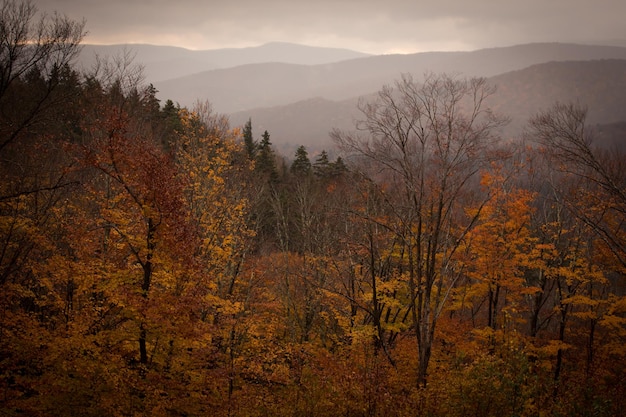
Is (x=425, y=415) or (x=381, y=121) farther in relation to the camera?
(x=381, y=121)

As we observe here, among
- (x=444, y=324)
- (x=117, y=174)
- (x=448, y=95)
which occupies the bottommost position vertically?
(x=444, y=324)

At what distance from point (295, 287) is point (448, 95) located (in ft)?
53.5

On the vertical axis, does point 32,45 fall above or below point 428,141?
above

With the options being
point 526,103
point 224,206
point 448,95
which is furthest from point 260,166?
point 526,103

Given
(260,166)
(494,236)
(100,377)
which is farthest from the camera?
(260,166)

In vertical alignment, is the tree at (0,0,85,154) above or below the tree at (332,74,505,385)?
above

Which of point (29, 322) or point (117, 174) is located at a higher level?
point (117, 174)

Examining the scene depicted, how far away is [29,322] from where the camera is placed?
37.5ft

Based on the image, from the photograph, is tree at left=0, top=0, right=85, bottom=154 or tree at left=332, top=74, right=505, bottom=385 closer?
tree at left=0, top=0, right=85, bottom=154

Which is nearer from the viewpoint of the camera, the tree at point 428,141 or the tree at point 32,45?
the tree at point 32,45

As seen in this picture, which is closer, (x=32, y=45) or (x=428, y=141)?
(x=32, y=45)

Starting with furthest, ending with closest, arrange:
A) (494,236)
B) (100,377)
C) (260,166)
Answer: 1. (260,166)
2. (494,236)
3. (100,377)

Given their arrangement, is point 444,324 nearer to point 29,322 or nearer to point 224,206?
point 224,206

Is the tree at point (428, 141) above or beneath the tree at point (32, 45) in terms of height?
beneath
